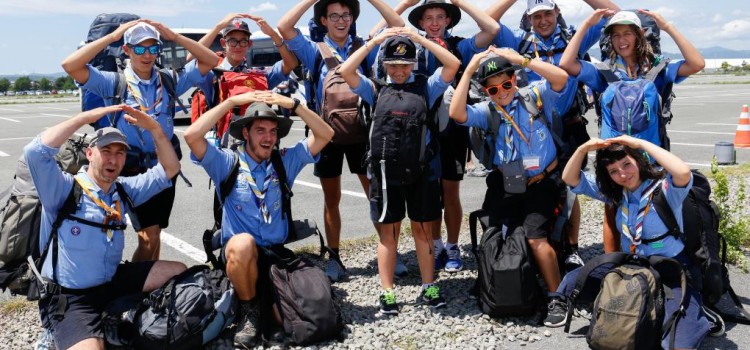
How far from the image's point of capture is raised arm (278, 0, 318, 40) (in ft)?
17.1

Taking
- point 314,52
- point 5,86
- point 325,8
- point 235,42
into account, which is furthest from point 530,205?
point 5,86

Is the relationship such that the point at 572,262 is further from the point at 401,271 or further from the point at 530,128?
the point at 401,271

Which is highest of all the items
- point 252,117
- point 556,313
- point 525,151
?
point 252,117

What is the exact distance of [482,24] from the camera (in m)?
5.25

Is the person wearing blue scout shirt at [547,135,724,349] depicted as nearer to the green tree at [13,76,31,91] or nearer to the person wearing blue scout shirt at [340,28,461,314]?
the person wearing blue scout shirt at [340,28,461,314]

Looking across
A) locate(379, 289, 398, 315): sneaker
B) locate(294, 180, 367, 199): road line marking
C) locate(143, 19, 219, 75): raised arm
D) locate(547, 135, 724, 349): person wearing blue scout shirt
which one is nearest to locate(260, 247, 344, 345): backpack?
locate(379, 289, 398, 315): sneaker

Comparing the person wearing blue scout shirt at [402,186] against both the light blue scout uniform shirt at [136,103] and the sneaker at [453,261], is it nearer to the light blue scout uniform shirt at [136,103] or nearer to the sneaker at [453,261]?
the sneaker at [453,261]

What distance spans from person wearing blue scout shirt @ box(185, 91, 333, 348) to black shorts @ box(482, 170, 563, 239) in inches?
53.6

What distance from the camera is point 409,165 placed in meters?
4.49

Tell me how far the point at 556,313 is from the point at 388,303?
1.18 m

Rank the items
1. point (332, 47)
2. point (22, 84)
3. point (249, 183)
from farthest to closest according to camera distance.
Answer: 1. point (22, 84)
2. point (332, 47)
3. point (249, 183)

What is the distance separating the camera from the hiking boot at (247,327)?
419 cm

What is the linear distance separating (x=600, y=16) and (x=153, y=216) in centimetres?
369

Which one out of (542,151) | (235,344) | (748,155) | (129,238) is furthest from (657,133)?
(748,155)
